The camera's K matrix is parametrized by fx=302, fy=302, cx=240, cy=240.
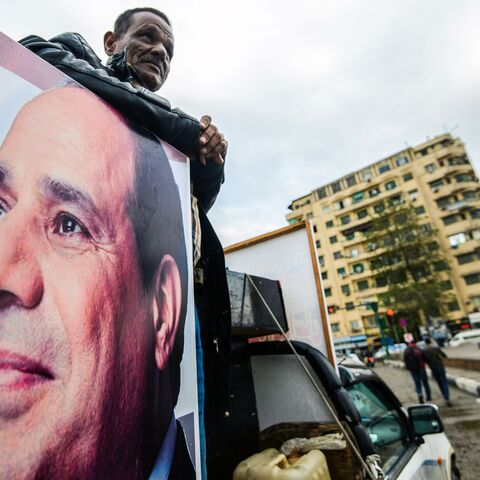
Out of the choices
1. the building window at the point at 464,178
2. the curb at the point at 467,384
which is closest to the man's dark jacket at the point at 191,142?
the curb at the point at 467,384

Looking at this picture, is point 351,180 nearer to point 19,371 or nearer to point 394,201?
point 394,201

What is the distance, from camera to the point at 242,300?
7.25 feet

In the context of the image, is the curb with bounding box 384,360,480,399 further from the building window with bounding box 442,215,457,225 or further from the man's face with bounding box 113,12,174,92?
the building window with bounding box 442,215,457,225

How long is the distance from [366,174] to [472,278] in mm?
20374

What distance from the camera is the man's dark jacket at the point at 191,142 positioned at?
0.98 metres

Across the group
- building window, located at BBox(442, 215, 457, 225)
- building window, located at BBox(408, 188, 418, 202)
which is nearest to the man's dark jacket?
building window, located at BBox(442, 215, 457, 225)

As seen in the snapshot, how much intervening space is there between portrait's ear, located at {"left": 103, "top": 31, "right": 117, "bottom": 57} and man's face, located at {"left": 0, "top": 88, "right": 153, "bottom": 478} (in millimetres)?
1050

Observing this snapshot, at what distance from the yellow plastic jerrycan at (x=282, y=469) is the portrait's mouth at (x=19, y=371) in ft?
5.21

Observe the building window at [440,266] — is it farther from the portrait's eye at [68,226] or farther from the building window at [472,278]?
the portrait's eye at [68,226]

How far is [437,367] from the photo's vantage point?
839 centimetres

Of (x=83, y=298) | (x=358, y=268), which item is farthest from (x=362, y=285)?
(x=83, y=298)

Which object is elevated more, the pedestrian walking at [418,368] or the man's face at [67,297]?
the man's face at [67,297]

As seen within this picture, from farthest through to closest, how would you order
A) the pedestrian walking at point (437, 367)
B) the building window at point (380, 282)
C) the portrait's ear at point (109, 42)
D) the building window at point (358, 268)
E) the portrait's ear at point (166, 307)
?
1. the building window at point (358, 268)
2. the building window at point (380, 282)
3. the pedestrian walking at point (437, 367)
4. the portrait's ear at point (109, 42)
5. the portrait's ear at point (166, 307)

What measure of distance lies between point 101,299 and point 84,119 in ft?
1.60
